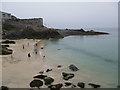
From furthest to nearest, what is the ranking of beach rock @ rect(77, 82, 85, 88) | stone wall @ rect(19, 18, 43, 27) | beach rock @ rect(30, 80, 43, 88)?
stone wall @ rect(19, 18, 43, 27), beach rock @ rect(77, 82, 85, 88), beach rock @ rect(30, 80, 43, 88)

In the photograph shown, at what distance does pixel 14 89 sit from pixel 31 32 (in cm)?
4115

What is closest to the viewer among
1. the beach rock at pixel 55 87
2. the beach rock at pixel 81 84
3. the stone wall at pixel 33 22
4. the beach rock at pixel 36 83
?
the beach rock at pixel 55 87

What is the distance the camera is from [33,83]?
12.1 metres

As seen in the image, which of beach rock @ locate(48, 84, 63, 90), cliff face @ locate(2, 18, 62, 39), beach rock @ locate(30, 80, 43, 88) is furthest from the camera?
cliff face @ locate(2, 18, 62, 39)

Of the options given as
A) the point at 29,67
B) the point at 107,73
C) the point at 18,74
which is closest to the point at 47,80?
the point at 18,74

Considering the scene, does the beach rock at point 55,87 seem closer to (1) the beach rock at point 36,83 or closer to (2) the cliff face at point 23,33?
(1) the beach rock at point 36,83

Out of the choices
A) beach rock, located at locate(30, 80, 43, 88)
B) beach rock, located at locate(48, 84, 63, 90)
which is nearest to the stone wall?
beach rock, located at locate(30, 80, 43, 88)

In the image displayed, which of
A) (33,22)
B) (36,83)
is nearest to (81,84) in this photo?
(36,83)

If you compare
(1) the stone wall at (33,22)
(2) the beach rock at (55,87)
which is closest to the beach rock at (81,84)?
(2) the beach rock at (55,87)

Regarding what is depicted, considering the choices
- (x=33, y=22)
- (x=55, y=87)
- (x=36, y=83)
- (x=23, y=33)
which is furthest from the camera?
(x=33, y=22)

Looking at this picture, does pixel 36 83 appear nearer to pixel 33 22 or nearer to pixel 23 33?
pixel 23 33

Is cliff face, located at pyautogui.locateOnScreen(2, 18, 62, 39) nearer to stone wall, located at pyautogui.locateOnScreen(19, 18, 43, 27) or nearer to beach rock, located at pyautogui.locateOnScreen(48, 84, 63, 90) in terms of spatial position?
stone wall, located at pyautogui.locateOnScreen(19, 18, 43, 27)

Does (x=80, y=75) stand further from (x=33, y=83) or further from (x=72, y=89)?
(x=33, y=83)

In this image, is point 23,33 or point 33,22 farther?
point 33,22
